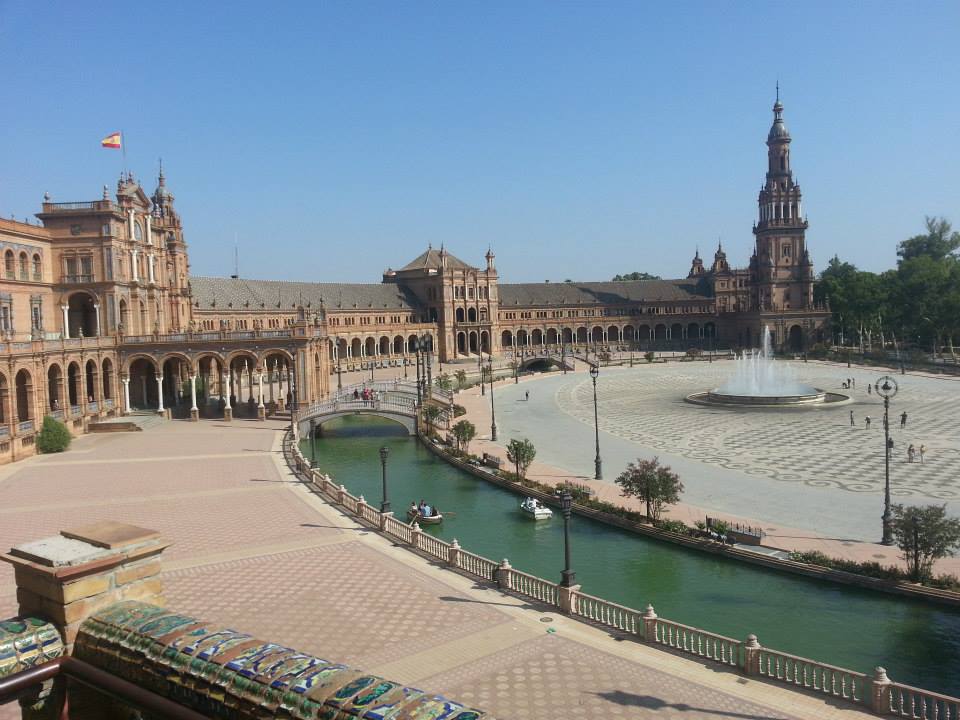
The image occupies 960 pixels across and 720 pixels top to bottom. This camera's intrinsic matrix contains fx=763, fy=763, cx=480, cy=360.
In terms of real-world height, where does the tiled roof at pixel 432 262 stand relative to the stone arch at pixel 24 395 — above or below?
above

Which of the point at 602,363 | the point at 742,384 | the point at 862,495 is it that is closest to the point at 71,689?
the point at 862,495

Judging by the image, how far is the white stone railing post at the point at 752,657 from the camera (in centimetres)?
1521

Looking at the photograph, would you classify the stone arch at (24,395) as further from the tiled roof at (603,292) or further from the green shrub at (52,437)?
the tiled roof at (603,292)

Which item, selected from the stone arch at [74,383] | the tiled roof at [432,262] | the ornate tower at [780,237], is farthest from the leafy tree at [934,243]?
the stone arch at [74,383]

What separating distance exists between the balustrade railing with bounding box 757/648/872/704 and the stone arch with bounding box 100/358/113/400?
5265 centimetres

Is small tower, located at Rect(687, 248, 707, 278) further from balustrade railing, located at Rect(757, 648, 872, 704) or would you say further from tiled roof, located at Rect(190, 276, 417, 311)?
balustrade railing, located at Rect(757, 648, 872, 704)

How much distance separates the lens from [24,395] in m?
49.7

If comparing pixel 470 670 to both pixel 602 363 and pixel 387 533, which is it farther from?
pixel 602 363

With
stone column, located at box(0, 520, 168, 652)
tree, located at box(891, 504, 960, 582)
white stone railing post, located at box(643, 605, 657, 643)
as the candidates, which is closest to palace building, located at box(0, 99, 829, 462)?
white stone railing post, located at box(643, 605, 657, 643)

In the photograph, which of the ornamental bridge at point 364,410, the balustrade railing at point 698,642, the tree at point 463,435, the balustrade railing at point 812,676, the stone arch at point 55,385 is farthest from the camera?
the ornamental bridge at point 364,410

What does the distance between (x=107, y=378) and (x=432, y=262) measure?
251 ft

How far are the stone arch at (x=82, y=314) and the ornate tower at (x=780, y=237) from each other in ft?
342

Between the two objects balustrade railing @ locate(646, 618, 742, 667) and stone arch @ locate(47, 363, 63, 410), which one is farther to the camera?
stone arch @ locate(47, 363, 63, 410)

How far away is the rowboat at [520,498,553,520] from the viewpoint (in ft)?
102
